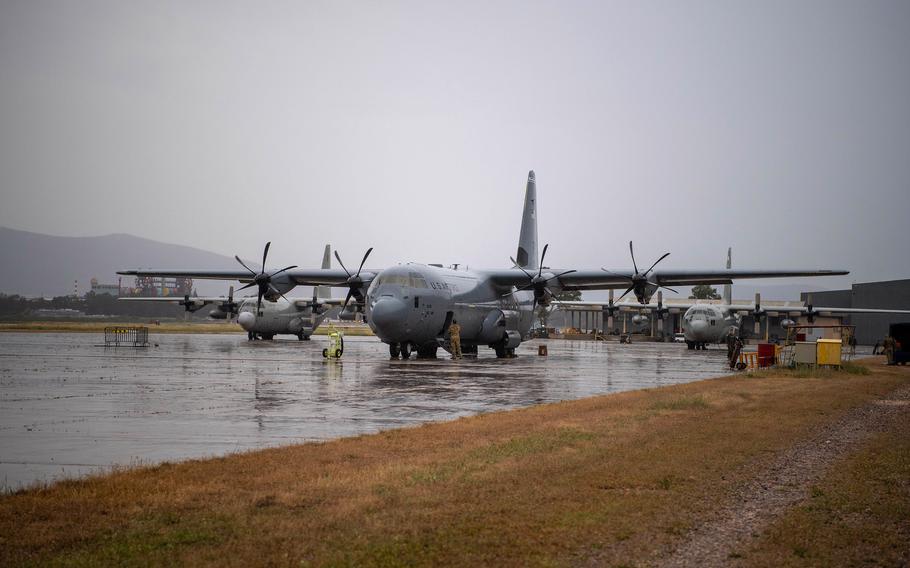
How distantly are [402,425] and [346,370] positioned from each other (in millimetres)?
14014

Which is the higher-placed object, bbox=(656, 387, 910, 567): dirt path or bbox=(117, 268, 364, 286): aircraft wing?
bbox=(117, 268, 364, 286): aircraft wing

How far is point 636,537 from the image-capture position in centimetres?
633

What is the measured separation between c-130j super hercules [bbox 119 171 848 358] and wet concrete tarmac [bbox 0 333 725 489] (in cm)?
259

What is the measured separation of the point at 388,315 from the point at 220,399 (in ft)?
49.2

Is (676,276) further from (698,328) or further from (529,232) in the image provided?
(698,328)

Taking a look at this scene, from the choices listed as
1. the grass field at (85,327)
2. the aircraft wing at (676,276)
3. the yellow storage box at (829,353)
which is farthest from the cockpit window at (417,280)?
the grass field at (85,327)

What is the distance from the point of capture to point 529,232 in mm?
47844

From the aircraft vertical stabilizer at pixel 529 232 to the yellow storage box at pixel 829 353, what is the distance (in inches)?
769

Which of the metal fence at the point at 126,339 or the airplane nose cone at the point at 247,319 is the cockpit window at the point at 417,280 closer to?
the metal fence at the point at 126,339

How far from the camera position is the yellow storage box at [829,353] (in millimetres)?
30375

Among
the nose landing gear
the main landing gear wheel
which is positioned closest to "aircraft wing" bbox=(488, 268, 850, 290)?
the main landing gear wheel

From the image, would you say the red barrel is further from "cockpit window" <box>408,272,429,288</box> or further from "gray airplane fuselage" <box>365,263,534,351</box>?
"cockpit window" <box>408,272,429,288</box>

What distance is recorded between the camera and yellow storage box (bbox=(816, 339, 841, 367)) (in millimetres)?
30375

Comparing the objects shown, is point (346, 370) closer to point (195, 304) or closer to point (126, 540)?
point (126, 540)
